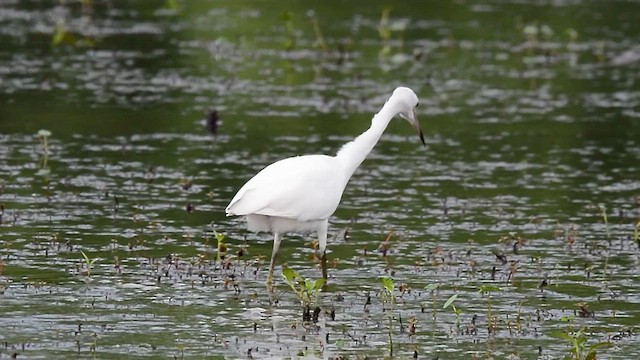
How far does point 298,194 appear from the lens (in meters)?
11.0

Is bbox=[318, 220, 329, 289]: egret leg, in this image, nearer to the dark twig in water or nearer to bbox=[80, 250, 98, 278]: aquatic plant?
bbox=[80, 250, 98, 278]: aquatic plant

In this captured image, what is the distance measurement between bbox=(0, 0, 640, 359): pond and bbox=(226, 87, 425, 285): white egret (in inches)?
18.8

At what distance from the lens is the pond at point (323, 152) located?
32.8 feet

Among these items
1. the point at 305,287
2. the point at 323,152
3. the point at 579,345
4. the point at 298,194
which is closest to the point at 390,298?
the point at 305,287

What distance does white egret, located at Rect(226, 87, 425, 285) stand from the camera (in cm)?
1097

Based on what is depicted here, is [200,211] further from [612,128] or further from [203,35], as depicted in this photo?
[203,35]

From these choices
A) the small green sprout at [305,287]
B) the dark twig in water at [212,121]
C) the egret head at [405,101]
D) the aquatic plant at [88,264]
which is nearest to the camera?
the small green sprout at [305,287]

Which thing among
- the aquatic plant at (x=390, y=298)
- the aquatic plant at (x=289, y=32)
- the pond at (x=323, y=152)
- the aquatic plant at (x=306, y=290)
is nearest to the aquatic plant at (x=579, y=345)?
the pond at (x=323, y=152)

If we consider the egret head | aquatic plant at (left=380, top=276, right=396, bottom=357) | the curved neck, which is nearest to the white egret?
the curved neck

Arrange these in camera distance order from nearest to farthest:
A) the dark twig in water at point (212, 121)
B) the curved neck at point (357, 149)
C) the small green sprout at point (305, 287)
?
the small green sprout at point (305, 287) → the curved neck at point (357, 149) → the dark twig in water at point (212, 121)

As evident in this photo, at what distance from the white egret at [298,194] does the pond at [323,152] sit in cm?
48

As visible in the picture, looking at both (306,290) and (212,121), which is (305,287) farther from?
(212,121)

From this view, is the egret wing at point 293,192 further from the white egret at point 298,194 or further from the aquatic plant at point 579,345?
the aquatic plant at point 579,345

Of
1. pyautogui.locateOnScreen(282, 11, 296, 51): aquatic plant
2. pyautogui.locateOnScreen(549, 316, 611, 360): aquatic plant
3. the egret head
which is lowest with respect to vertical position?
pyautogui.locateOnScreen(549, 316, 611, 360): aquatic plant
